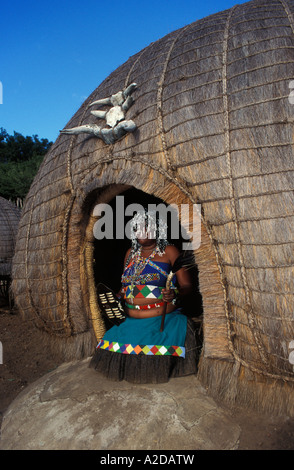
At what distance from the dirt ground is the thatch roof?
5.38 feet

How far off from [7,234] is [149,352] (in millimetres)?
7421

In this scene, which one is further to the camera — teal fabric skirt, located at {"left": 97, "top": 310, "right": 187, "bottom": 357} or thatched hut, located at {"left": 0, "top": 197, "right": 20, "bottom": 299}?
thatched hut, located at {"left": 0, "top": 197, "right": 20, "bottom": 299}

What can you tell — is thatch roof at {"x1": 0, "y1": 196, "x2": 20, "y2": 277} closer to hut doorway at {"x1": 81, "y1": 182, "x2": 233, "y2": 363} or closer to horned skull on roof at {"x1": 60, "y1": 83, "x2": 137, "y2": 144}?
hut doorway at {"x1": 81, "y1": 182, "x2": 233, "y2": 363}

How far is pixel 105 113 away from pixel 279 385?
303 cm

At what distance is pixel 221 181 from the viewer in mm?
2535

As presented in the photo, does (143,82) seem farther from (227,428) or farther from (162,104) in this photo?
(227,428)

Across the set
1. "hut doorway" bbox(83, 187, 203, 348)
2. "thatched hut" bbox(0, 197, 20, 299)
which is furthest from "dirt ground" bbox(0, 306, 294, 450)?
"hut doorway" bbox(83, 187, 203, 348)

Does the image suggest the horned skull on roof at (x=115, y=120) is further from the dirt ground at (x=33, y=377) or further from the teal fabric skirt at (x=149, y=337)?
the dirt ground at (x=33, y=377)

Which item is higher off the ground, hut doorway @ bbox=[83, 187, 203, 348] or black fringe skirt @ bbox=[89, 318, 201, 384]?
hut doorway @ bbox=[83, 187, 203, 348]

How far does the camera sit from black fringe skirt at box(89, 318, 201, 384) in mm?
2871

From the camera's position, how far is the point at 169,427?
2.31 meters

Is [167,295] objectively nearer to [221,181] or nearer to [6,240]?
[221,181]

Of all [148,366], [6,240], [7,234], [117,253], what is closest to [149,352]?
[148,366]

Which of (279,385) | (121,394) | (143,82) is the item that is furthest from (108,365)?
(143,82)
